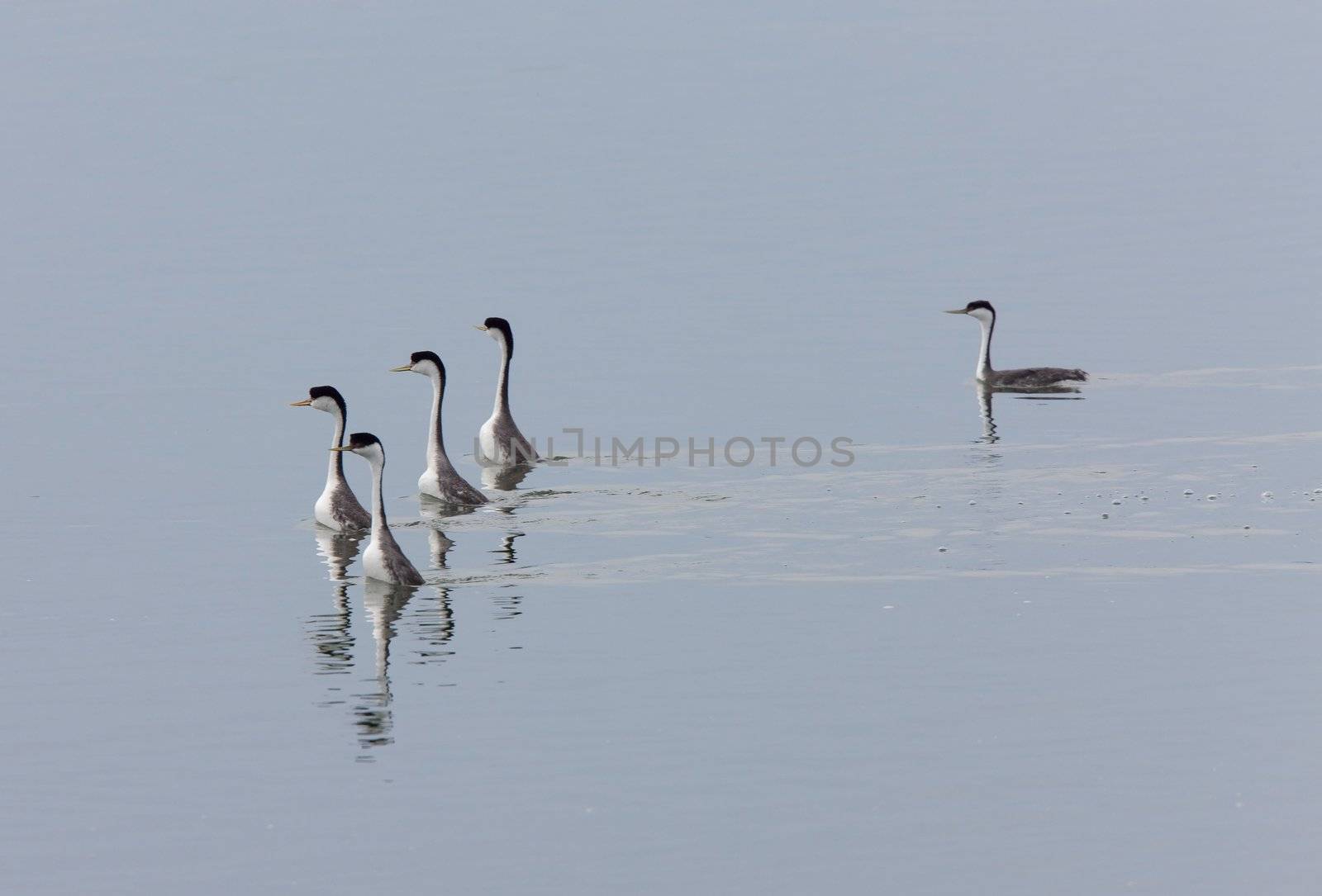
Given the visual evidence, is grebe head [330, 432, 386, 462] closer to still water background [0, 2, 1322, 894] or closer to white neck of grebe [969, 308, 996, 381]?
still water background [0, 2, 1322, 894]

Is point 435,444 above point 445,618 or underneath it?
above

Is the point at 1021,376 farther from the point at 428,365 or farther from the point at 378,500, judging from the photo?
the point at 378,500

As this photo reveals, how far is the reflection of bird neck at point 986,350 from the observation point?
116 ft

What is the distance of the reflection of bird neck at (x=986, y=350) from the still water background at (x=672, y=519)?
52cm

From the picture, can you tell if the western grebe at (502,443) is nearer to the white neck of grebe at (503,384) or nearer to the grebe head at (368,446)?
the white neck of grebe at (503,384)

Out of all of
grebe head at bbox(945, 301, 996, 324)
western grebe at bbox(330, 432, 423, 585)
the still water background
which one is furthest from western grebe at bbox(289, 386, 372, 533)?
grebe head at bbox(945, 301, 996, 324)

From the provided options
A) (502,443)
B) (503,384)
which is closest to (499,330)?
(503,384)

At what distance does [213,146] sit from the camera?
204ft

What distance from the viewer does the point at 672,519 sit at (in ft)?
83.4

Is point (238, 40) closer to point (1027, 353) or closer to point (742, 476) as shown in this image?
point (1027, 353)

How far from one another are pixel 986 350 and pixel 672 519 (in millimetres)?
12003

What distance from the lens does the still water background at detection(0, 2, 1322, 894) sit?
52.0ft

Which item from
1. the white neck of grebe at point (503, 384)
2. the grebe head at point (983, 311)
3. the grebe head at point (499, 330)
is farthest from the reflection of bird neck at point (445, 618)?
the grebe head at point (983, 311)

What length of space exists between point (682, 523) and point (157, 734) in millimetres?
8513
